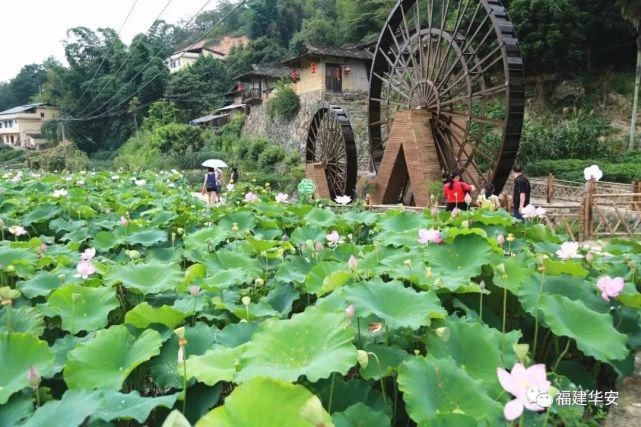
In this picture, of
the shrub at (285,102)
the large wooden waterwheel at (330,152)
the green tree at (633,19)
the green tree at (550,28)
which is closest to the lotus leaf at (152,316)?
the large wooden waterwheel at (330,152)

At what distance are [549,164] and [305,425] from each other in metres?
20.0

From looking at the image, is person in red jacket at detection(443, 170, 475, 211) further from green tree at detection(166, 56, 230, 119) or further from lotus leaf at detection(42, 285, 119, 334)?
green tree at detection(166, 56, 230, 119)

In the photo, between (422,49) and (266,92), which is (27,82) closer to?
(266,92)

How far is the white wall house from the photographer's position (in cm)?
5541

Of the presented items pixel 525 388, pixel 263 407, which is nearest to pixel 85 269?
pixel 263 407

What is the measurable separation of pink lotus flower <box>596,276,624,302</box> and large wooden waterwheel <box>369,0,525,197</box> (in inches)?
311

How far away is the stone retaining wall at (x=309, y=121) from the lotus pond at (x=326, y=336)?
2115 centimetres

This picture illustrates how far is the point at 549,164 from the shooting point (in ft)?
61.9

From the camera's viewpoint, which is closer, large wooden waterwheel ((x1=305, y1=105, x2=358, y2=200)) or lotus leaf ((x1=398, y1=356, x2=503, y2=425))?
lotus leaf ((x1=398, y1=356, x2=503, y2=425))

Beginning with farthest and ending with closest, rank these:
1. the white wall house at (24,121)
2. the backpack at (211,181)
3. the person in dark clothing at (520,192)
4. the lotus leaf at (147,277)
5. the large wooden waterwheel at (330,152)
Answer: the white wall house at (24,121) < the large wooden waterwheel at (330,152) < the backpack at (211,181) < the person in dark clothing at (520,192) < the lotus leaf at (147,277)

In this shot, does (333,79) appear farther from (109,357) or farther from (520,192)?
(109,357)

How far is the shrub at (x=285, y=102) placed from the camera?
93.4 feet

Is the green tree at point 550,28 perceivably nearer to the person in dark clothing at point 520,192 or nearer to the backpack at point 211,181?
the person in dark clothing at point 520,192

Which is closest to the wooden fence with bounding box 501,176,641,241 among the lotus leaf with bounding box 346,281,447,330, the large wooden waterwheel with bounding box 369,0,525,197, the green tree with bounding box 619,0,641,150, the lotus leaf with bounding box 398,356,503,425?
the large wooden waterwheel with bounding box 369,0,525,197
